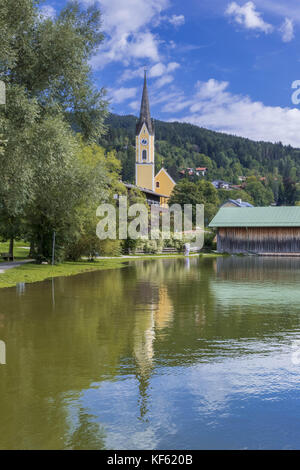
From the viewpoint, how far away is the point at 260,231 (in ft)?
183

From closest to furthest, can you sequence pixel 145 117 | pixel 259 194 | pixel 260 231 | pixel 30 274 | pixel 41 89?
pixel 41 89 → pixel 30 274 → pixel 260 231 → pixel 145 117 → pixel 259 194

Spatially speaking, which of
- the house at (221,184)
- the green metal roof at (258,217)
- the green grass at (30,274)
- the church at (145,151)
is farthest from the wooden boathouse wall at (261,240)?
the house at (221,184)

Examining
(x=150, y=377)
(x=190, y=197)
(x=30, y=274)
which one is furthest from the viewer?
(x=190, y=197)

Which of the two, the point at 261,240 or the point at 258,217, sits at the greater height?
the point at 258,217

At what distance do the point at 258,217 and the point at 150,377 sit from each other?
51956mm

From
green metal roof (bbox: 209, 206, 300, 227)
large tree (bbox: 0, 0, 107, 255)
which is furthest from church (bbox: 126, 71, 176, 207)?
large tree (bbox: 0, 0, 107, 255)

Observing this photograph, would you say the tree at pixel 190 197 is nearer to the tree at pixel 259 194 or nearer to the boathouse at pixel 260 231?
the boathouse at pixel 260 231

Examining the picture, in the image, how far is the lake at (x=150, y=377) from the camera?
16.6 ft

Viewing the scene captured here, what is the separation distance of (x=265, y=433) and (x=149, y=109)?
107 m

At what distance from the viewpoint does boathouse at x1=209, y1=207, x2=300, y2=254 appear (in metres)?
54.9

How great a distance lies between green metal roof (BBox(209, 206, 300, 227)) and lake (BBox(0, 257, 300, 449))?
4275cm

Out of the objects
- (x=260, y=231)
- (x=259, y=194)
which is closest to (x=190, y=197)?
(x=260, y=231)

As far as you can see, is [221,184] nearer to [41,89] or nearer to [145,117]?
[145,117]

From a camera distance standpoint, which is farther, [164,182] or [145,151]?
[164,182]
